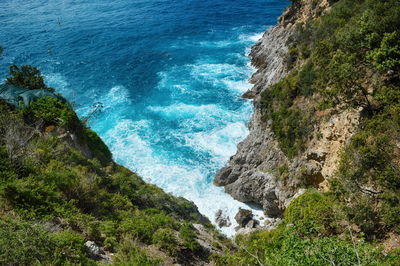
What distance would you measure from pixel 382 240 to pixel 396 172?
3853mm

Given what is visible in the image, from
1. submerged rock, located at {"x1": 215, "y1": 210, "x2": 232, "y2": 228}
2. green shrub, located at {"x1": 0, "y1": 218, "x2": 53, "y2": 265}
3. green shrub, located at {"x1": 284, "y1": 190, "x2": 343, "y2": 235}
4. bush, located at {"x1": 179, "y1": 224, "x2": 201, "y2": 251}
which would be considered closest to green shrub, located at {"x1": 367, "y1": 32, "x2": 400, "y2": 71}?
green shrub, located at {"x1": 284, "y1": 190, "x2": 343, "y2": 235}

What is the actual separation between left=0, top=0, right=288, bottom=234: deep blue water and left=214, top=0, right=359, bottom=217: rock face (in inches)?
112

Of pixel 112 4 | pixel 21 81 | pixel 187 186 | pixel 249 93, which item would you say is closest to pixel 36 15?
pixel 112 4

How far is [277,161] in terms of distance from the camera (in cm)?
2817

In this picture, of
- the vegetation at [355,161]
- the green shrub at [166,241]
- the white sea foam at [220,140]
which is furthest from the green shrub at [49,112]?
the white sea foam at [220,140]

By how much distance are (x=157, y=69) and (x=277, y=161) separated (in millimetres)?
38314

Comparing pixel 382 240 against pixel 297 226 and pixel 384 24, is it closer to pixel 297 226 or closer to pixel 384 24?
pixel 297 226

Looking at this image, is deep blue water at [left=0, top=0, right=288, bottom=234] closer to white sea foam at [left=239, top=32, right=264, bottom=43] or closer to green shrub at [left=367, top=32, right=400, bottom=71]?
white sea foam at [left=239, top=32, right=264, bottom=43]

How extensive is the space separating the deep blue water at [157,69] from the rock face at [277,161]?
2857mm

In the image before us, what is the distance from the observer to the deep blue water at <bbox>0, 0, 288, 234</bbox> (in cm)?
3859

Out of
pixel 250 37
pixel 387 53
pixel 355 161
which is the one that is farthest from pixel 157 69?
pixel 355 161

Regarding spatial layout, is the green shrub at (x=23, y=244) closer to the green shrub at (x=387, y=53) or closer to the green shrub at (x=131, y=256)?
the green shrub at (x=131, y=256)

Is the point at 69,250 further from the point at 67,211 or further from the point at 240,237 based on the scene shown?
the point at 240,237

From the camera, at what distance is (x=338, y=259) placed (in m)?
8.94
